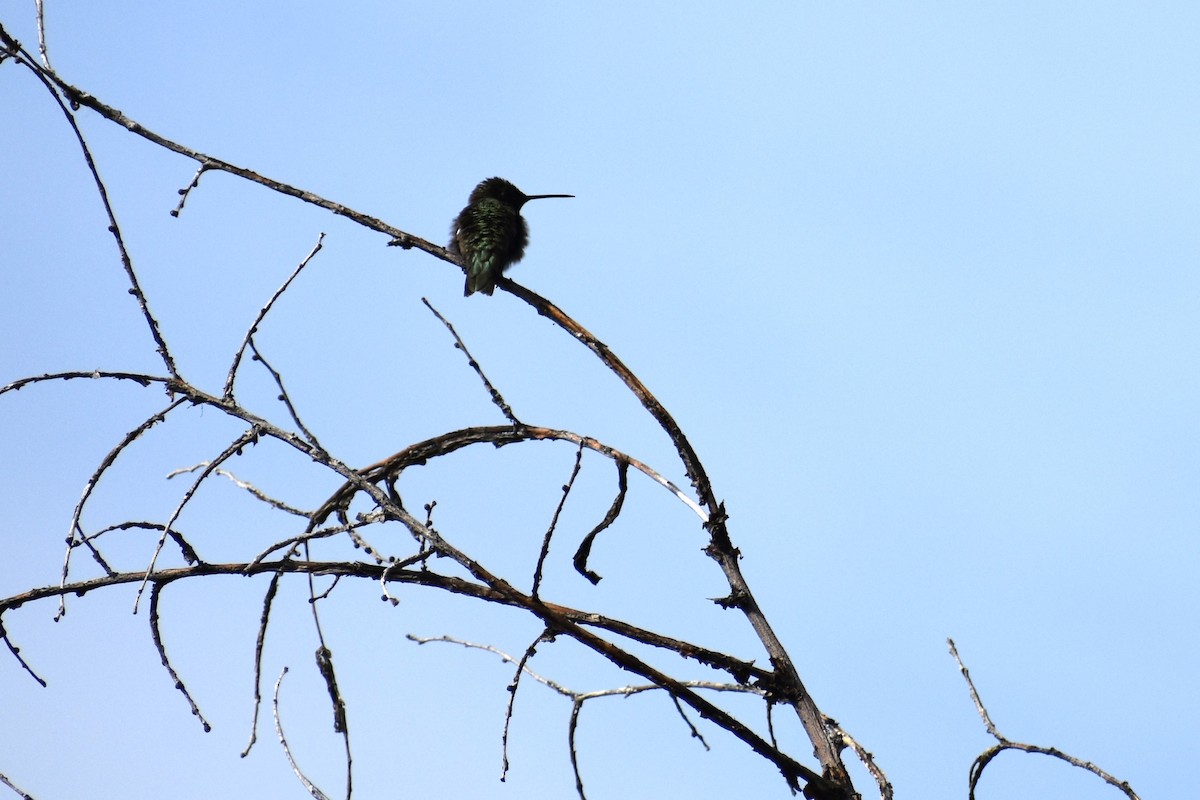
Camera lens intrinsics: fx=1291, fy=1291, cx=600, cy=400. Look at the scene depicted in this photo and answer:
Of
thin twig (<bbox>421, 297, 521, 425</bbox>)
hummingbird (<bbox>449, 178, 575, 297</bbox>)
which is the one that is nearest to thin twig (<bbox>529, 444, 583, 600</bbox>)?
thin twig (<bbox>421, 297, 521, 425</bbox>)

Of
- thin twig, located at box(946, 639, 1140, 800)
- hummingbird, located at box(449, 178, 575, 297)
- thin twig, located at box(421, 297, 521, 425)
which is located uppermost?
hummingbird, located at box(449, 178, 575, 297)

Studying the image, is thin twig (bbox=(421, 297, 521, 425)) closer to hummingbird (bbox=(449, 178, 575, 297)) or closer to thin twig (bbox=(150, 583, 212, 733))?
thin twig (bbox=(150, 583, 212, 733))

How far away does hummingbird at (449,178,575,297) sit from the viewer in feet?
23.0

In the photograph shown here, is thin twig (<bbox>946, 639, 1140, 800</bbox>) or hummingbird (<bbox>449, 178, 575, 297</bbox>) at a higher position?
hummingbird (<bbox>449, 178, 575, 297</bbox>)

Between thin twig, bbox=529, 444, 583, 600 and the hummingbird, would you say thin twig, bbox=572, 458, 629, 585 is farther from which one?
the hummingbird

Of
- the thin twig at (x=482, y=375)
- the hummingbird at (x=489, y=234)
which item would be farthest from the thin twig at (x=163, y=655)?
the hummingbird at (x=489, y=234)

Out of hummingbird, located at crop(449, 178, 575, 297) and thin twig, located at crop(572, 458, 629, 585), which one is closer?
thin twig, located at crop(572, 458, 629, 585)

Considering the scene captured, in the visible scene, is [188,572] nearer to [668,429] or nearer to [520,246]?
[668,429]

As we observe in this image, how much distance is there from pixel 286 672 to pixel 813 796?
60.1 inches

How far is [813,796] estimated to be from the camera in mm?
3582

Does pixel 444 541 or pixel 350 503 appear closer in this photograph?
pixel 444 541

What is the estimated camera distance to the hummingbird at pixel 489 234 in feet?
23.0

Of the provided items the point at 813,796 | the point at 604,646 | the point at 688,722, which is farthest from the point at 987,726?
the point at 604,646

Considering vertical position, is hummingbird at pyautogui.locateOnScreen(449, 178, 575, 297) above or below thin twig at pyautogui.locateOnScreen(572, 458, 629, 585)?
above
